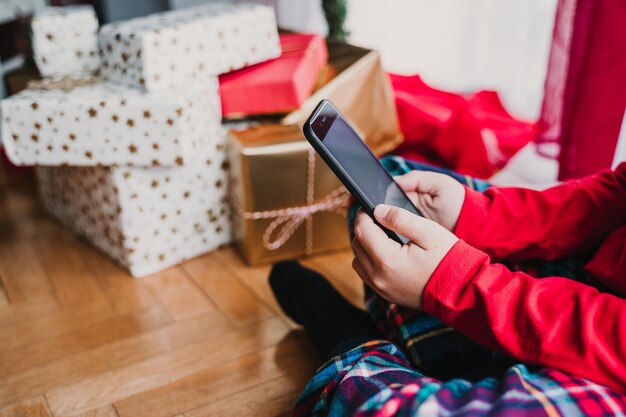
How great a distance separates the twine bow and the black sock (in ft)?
0.34

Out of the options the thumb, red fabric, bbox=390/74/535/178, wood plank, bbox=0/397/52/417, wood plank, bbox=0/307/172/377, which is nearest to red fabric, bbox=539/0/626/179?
red fabric, bbox=390/74/535/178

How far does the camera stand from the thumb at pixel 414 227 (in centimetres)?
52

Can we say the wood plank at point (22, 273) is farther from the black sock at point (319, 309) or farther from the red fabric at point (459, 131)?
the red fabric at point (459, 131)

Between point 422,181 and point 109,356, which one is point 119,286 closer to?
point 109,356

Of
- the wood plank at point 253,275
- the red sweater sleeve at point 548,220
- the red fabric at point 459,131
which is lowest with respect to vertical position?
the wood plank at point 253,275

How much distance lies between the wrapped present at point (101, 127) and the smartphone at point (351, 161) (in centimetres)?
33

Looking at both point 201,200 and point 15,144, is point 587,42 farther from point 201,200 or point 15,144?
point 15,144

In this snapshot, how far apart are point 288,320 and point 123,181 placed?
317 millimetres

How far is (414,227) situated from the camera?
1.69 ft

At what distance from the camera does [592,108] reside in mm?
877

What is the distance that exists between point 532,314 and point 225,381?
392 millimetres

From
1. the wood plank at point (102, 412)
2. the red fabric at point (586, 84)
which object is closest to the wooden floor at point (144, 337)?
the wood plank at point (102, 412)

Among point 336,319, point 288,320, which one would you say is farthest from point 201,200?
Answer: point 336,319

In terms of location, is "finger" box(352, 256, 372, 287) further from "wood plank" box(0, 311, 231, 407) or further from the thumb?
"wood plank" box(0, 311, 231, 407)
